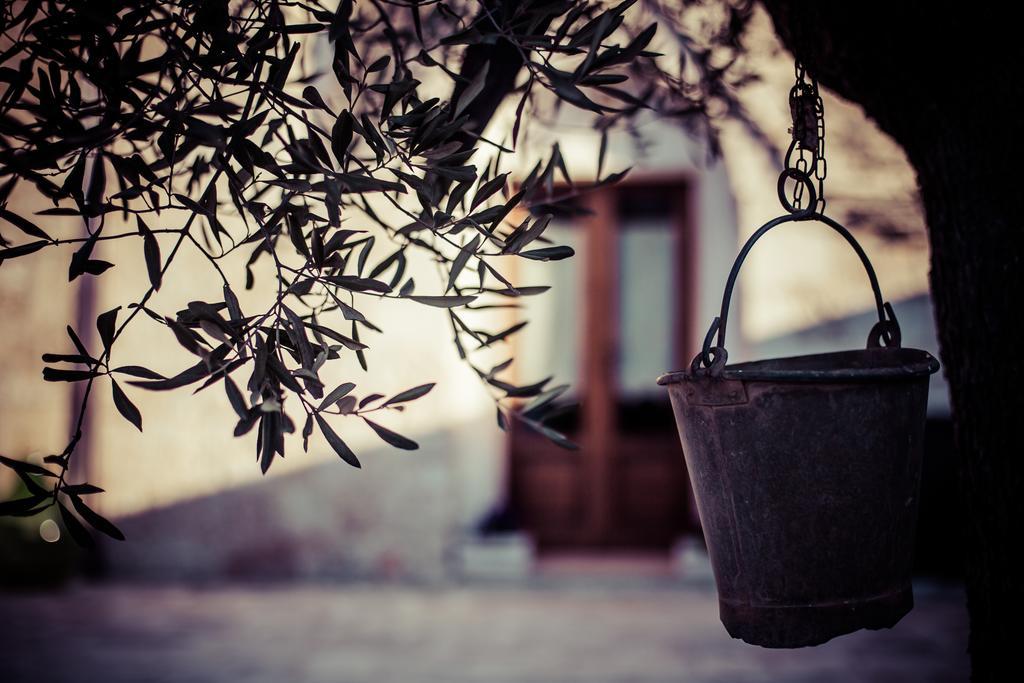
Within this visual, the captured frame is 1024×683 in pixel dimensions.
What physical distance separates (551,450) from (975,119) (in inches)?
210

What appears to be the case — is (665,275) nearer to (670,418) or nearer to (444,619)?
(670,418)

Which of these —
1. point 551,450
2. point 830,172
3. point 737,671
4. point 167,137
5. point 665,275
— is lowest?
point 737,671

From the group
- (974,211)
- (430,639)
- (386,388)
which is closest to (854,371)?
(974,211)

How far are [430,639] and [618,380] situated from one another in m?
2.80

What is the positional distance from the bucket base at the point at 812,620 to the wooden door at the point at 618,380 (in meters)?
5.23

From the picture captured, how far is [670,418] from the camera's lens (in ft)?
21.9

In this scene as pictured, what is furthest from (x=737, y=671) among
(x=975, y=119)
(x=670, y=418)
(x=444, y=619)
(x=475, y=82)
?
(x=475, y=82)

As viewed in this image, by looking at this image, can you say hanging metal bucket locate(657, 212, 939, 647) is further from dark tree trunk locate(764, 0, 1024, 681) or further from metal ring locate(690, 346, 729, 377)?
dark tree trunk locate(764, 0, 1024, 681)

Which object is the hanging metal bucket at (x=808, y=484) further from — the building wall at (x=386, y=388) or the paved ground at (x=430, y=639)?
the building wall at (x=386, y=388)

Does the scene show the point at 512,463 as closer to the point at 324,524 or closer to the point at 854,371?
the point at 324,524

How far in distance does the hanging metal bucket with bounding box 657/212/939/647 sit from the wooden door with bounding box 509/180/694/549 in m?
5.24

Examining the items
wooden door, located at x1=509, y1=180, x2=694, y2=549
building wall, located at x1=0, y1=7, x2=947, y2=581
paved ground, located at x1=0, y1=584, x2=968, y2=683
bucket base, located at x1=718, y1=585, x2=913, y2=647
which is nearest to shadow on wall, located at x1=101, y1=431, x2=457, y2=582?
building wall, located at x1=0, y1=7, x2=947, y2=581

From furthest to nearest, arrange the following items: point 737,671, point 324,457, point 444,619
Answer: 1. point 324,457
2. point 444,619
3. point 737,671

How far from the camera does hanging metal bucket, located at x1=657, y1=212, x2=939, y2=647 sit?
1.28 m
